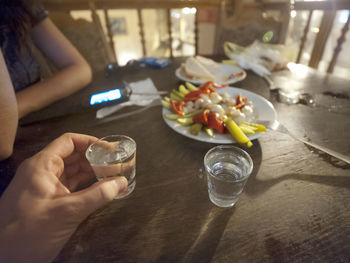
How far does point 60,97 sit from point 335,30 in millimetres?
5739

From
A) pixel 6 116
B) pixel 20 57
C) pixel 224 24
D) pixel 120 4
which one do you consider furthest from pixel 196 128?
pixel 120 4

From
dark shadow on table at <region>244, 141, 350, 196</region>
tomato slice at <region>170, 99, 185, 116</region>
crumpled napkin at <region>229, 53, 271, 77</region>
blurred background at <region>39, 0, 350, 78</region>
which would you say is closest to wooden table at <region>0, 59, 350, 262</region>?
dark shadow on table at <region>244, 141, 350, 196</region>

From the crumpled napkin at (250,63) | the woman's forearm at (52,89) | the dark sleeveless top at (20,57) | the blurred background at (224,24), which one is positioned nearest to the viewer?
the woman's forearm at (52,89)

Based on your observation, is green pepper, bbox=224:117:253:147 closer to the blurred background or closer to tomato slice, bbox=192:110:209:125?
tomato slice, bbox=192:110:209:125

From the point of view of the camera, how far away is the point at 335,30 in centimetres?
440

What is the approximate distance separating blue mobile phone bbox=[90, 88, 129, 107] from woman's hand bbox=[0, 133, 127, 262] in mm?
459

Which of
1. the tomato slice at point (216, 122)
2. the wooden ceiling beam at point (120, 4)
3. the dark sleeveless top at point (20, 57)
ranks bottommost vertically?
the tomato slice at point (216, 122)

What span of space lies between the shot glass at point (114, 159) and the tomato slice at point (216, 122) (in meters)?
0.27

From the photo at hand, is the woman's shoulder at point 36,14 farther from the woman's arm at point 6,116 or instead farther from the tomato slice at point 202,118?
the tomato slice at point 202,118

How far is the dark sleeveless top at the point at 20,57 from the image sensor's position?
3.12ft

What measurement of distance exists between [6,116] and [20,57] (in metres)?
0.59

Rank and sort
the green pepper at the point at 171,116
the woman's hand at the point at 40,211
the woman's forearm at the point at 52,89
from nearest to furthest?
the woman's hand at the point at 40,211
the green pepper at the point at 171,116
the woman's forearm at the point at 52,89

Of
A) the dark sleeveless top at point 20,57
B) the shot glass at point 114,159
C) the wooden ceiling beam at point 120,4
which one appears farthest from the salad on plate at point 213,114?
the wooden ceiling beam at point 120,4

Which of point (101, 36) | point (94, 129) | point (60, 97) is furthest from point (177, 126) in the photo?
point (101, 36)
